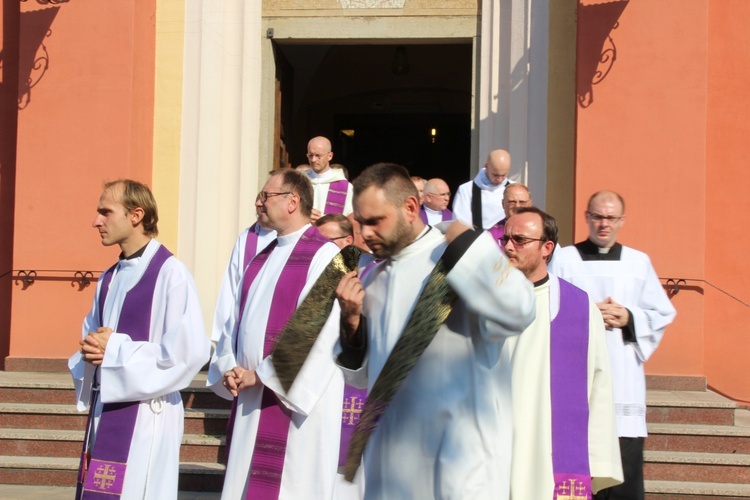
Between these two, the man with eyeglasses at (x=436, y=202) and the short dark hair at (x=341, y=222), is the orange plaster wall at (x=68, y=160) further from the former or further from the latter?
the short dark hair at (x=341, y=222)

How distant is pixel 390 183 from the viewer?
12.5 feet

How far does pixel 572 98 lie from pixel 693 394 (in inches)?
124

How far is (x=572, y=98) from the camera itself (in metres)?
10.7

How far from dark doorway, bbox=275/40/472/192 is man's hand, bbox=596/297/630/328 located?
9.48 metres

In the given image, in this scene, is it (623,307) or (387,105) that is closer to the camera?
(623,307)

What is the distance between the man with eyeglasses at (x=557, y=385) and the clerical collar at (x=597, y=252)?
1.46m

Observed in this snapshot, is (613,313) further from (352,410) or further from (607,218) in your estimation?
(352,410)

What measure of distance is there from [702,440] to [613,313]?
298 cm

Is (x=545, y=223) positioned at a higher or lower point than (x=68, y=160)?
lower

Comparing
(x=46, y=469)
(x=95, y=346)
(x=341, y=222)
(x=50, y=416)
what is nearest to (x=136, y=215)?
(x=95, y=346)

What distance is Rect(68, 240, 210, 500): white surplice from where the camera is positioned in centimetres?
522

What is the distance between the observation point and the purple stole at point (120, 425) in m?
5.32

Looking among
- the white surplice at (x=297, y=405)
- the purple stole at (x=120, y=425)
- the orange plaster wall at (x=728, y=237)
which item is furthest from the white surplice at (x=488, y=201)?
the purple stole at (x=120, y=425)

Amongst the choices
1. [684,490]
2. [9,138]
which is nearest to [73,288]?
[9,138]
